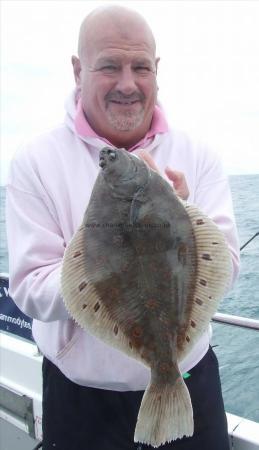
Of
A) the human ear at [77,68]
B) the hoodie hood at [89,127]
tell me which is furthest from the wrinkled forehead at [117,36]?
the hoodie hood at [89,127]

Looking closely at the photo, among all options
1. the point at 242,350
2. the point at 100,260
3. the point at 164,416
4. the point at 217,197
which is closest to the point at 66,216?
the point at 100,260

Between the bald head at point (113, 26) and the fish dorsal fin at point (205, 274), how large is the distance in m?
0.90

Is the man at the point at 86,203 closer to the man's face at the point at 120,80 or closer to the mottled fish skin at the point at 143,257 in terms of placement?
the man's face at the point at 120,80

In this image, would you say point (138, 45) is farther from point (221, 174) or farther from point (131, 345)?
point (131, 345)

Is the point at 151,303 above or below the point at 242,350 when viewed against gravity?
above

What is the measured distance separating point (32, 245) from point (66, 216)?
224 millimetres

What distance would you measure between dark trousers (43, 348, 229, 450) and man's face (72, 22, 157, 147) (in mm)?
1228

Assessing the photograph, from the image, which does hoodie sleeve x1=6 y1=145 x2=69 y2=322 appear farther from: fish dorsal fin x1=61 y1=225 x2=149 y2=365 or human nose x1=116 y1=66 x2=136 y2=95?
human nose x1=116 y1=66 x2=136 y2=95

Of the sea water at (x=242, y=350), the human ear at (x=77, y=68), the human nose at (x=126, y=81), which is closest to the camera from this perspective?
the human nose at (x=126, y=81)

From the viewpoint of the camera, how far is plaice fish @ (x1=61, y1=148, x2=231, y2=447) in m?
1.57

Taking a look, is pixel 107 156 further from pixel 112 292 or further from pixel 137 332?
pixel 137 332

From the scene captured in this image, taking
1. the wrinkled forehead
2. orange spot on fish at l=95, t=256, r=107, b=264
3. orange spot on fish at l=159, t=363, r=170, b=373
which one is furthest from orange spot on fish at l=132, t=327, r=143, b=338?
the wrinkled forehead

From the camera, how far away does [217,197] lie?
80.6 inches

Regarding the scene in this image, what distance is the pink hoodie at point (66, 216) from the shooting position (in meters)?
1.86
